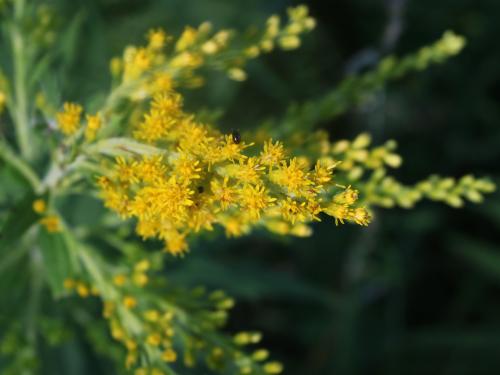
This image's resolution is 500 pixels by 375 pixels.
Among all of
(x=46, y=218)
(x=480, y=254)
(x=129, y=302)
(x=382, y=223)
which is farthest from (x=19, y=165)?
(x=480, y=254)

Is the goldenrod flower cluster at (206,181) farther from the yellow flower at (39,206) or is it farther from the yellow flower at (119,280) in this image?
the yellow flower at (119,280)

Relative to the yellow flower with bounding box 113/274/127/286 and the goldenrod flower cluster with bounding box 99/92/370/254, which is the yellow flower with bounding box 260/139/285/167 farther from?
the yellow flower with bounding box 113/274/127/286

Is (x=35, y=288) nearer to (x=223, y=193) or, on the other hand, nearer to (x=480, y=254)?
(x=223, y=193)

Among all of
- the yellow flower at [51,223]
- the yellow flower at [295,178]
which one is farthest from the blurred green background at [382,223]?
the yellow flower at [295,178]

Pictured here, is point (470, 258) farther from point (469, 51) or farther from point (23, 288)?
point (23, 288)

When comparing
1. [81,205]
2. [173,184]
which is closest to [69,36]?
[81,205]
